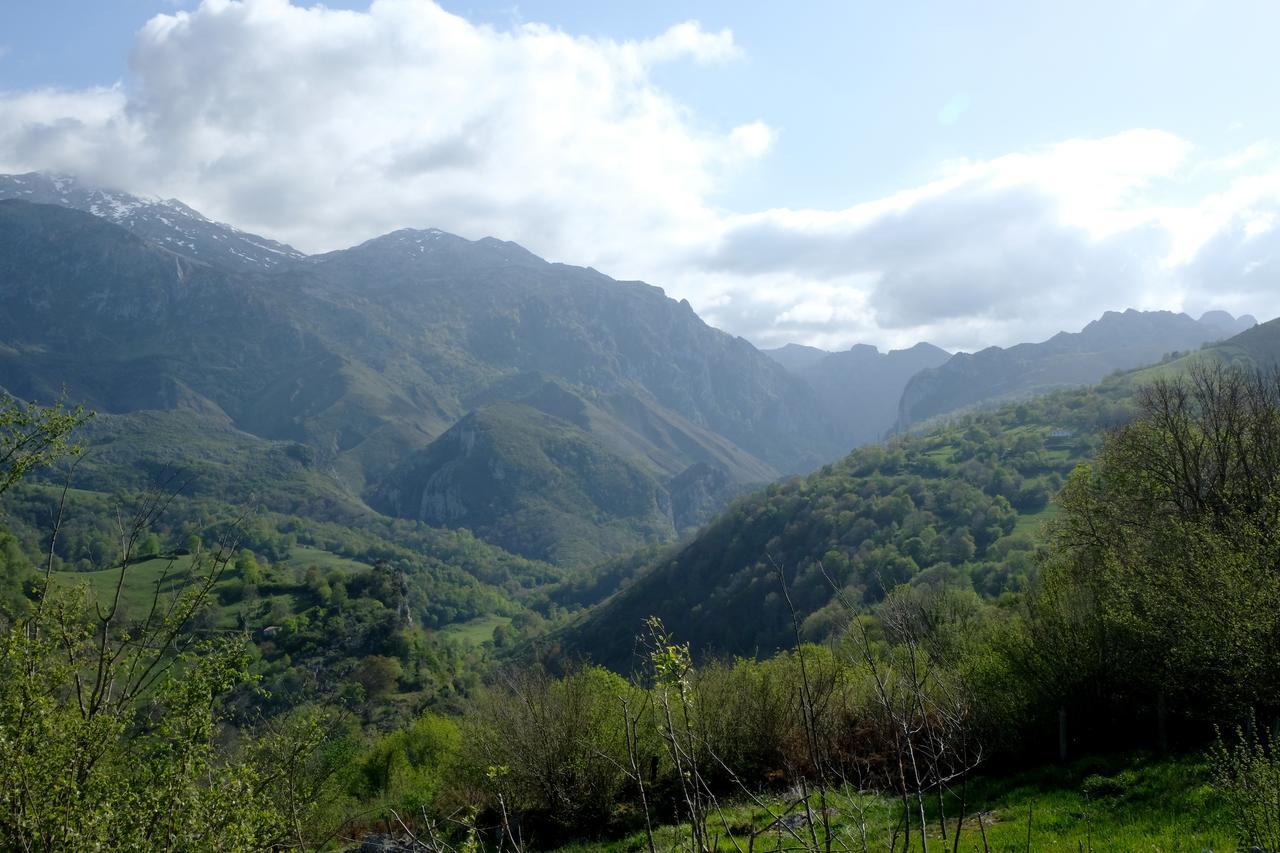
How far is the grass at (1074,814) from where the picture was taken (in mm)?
13211

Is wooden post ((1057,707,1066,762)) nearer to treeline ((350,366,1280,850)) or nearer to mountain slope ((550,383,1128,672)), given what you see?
treeline ((350,366,1280,850))

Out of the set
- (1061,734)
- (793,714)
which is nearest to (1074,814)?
(1061,734)

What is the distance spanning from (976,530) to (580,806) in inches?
5553

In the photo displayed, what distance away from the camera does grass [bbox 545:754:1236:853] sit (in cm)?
1321

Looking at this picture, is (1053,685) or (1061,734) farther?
(1053,685)

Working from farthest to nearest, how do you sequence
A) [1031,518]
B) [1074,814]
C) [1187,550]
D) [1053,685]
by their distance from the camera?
[1031,518], [1053,685], [1187,550], [1074,814]

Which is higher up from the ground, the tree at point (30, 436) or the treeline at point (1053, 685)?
the tree at point (30, 436)

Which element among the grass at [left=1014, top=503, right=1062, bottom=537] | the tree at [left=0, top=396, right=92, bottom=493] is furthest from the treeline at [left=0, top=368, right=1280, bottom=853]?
the grass at [left=1014, top=503, right=1062, bottom=537]

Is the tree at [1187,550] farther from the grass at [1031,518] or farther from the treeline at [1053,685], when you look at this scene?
the grass at [1031,518]

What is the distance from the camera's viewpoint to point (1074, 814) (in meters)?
16.1

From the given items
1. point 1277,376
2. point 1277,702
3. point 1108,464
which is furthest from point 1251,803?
point 1277,376

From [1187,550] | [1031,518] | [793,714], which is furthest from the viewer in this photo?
[1031,518]

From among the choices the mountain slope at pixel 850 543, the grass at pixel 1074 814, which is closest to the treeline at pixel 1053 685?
the grass at pixel 1074 814

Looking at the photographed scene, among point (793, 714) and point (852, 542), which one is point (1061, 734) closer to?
point (793, 714)
